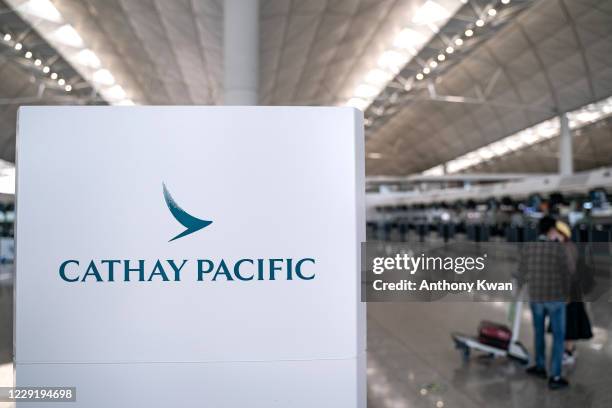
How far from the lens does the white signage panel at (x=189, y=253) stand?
2602 mm

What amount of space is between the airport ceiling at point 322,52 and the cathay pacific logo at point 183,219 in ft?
36.5

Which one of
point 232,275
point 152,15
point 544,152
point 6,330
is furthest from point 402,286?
point 544,152

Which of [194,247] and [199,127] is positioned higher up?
[199,127]

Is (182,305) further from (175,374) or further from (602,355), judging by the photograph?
(602,355)

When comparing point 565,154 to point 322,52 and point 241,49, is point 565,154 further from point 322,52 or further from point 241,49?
point 241,49

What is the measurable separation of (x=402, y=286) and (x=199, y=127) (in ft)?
5.92

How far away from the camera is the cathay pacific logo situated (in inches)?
104

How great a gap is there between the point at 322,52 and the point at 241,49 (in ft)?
30.1

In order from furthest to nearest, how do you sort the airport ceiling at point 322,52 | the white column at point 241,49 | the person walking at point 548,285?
the airport ceiling at point 322,52 < the white column at point 241,49 < the person walking at point 548,285

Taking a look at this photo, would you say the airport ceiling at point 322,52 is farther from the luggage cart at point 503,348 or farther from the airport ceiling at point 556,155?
the luggage cart at point 503,348

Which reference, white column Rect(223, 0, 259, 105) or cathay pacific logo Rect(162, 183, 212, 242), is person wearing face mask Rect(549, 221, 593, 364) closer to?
cathay pacific logo Rect(162, 183, 212, 242)

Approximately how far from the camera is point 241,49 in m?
8.73

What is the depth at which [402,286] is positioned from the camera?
10.4 feet

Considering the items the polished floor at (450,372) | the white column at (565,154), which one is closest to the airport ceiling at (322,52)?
the white column at (565,154)
